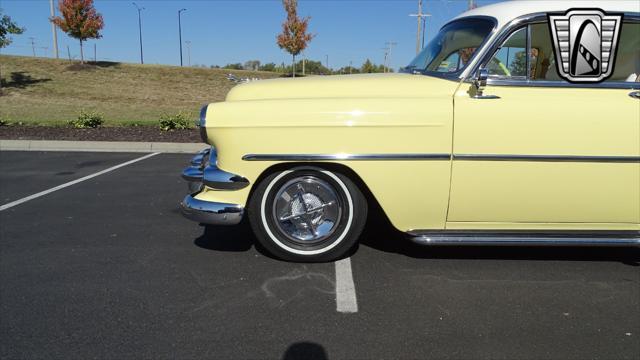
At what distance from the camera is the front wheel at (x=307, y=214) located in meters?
3.36

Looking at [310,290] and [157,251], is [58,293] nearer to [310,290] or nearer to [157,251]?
[157,251]

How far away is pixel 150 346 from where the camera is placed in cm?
243

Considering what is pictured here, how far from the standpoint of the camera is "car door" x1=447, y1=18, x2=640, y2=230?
3119 mm

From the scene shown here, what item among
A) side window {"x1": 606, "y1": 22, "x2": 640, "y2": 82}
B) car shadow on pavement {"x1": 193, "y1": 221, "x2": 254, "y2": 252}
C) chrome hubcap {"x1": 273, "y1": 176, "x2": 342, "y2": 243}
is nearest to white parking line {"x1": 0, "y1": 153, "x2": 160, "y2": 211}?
car shadow on pavement {"x1": 193, "y1": 221, "x2": 254, "y2": 252}

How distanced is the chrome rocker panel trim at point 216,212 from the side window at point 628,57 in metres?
2.82

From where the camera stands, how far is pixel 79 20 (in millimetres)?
27734

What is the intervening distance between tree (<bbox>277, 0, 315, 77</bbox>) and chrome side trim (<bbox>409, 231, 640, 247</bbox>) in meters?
28.4

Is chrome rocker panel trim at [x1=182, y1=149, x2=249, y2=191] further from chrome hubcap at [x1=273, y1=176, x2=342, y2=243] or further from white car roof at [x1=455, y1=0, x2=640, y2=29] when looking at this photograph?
white car roof at [x1=455, y1=0, x2=640, y2=29]

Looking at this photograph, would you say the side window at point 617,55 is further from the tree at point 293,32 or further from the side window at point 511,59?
the tree at point 293,32

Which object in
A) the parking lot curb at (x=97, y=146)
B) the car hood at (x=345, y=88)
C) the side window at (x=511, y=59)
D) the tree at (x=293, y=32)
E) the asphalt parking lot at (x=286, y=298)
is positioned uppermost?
the tree at (x=293, y=32)

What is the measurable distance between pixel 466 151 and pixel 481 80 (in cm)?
47

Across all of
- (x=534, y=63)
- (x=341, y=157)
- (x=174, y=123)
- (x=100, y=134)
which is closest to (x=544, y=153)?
(x=534, y=63)

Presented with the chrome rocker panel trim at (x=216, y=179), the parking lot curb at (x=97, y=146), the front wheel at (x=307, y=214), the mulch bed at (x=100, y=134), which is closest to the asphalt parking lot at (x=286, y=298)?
the front wheel at (x=307, y=214)

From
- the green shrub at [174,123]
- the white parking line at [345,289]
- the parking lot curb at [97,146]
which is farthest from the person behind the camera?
the green shrub at [174,123]
